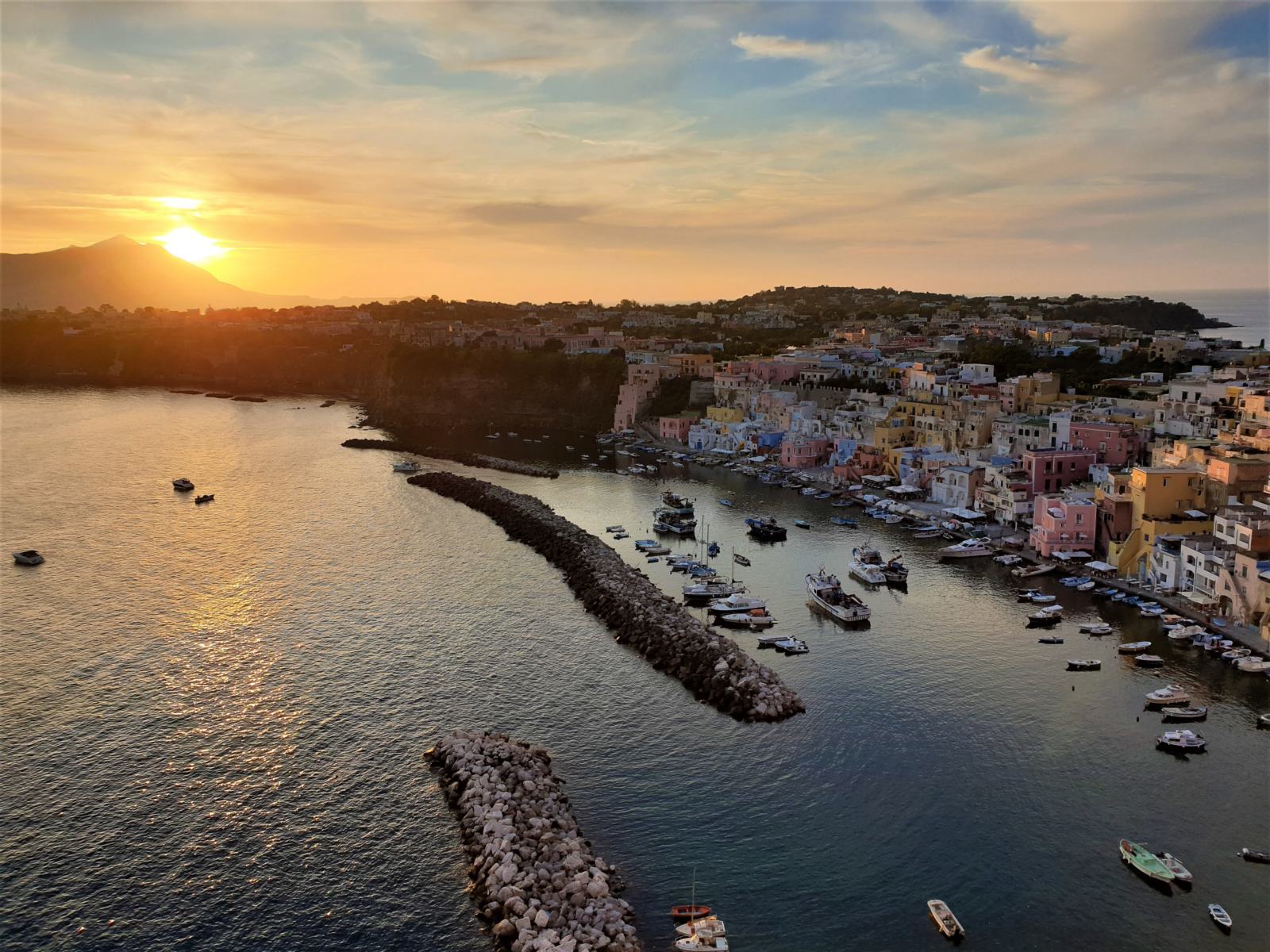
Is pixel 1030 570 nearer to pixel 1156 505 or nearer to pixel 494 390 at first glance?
pixel 1156 505

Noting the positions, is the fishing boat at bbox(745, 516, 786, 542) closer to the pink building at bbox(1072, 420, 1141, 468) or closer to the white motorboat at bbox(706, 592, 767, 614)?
the white motorboat at bbox(706, 592, 767, 614)

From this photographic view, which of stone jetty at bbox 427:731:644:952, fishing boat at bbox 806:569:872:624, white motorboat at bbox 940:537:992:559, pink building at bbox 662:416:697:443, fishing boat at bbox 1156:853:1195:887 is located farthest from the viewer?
pink building at bbox 662:416:697:443

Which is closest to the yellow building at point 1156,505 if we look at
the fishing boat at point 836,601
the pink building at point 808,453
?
the fishing boat at point 836,601

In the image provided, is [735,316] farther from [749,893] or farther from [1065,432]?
[749,893]

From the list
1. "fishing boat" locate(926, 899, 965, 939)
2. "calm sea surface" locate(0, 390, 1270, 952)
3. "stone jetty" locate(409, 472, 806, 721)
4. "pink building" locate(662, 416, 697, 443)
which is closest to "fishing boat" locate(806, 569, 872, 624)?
"calm sea surface" locate(0, 390, 1270, 952)

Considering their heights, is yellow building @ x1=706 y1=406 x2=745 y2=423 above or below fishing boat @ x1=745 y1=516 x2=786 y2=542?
above

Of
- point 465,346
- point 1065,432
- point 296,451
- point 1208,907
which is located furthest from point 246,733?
point 465,346
